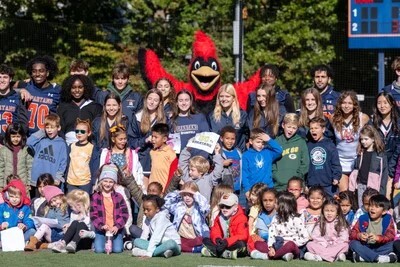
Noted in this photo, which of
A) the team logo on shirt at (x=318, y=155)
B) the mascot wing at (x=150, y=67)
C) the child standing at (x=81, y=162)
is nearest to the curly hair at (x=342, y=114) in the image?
the team logo on shirt at (x=318, y=155)

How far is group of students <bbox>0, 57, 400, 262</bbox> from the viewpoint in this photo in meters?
10.2

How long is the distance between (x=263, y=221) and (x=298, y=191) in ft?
1.67

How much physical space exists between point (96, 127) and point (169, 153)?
857 mm

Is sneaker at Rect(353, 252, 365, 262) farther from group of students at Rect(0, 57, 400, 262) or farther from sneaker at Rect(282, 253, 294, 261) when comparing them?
sneaker at Rect(282, 253, 294, 261)

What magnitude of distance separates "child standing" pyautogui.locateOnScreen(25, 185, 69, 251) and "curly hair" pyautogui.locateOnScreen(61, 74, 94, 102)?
121cm

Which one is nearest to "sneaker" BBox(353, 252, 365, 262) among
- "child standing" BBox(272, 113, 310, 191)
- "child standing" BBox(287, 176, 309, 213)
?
"child standing" BBox(287, 176, 309, 213)

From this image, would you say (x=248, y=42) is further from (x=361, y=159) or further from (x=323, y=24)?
(x=361, y=159)

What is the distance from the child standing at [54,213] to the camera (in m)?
10.6

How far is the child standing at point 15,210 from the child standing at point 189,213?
57.4 inches

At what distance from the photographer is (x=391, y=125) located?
36.4ft

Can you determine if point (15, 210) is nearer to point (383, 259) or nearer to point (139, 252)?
point (139, 252)

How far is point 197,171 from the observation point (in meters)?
10.9

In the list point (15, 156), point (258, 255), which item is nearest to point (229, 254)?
point (258, 255)

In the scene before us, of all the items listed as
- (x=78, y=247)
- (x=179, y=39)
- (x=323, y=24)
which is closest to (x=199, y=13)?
(x=179, y=39)
